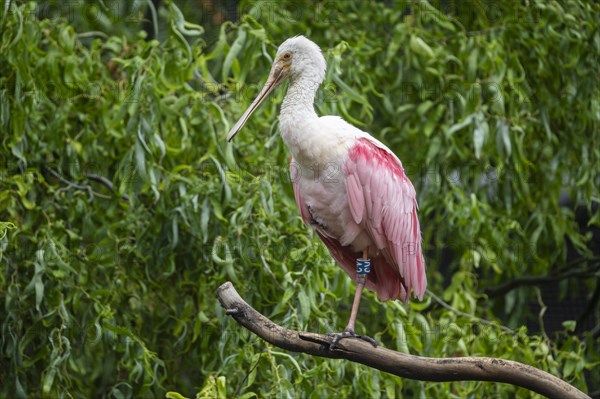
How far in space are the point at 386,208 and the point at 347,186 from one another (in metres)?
0.17

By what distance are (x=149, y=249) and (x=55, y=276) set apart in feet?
1.50

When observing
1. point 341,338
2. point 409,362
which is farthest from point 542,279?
point 409,362

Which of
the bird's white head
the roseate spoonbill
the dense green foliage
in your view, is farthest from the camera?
the dense green foliage

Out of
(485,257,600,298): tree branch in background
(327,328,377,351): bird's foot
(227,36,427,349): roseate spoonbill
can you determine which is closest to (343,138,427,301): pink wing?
(227,36,427,349): roseate spoonbill

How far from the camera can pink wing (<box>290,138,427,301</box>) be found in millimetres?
3713

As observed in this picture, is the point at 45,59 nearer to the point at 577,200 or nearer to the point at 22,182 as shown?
the point at 22,182

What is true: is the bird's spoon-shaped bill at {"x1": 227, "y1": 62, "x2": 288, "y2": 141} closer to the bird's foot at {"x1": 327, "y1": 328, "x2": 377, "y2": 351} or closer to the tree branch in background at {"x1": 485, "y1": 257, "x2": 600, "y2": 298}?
the bird's foot at {"x1": 327, "y1": 328, "x2": 377, "y2": 351}

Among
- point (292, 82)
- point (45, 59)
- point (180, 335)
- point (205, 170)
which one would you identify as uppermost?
point (292, 82)

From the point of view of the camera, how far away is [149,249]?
4.39m

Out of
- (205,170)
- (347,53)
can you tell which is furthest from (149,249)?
(347,53)

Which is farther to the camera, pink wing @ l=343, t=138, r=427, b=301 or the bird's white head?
the bird's white head

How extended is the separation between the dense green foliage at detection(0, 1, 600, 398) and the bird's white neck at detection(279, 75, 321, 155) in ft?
1.41

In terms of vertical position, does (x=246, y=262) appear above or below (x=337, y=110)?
below

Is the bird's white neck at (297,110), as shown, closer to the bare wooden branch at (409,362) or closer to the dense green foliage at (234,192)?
the dense green foliage at (234,192)
